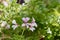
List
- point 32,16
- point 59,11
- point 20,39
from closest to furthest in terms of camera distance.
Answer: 1. point 20,39
2. point 32,16
3. point 59,11

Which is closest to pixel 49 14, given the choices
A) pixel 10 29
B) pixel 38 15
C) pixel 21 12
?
pixel 38 15

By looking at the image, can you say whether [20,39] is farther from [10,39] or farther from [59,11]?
[59,11]

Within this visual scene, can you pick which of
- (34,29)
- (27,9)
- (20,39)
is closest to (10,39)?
(20,39)

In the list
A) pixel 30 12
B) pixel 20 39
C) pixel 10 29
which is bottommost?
pixel 20 39

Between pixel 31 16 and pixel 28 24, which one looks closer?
pixel 28 24

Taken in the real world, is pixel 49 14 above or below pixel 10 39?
above

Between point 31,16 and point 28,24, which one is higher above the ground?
point 31,16

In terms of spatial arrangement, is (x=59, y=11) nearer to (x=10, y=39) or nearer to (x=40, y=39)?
(x=40, y=39)

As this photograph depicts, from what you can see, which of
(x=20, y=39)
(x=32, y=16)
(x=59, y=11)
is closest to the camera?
(x=20, y=39)

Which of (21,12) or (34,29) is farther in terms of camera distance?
(21,12)
